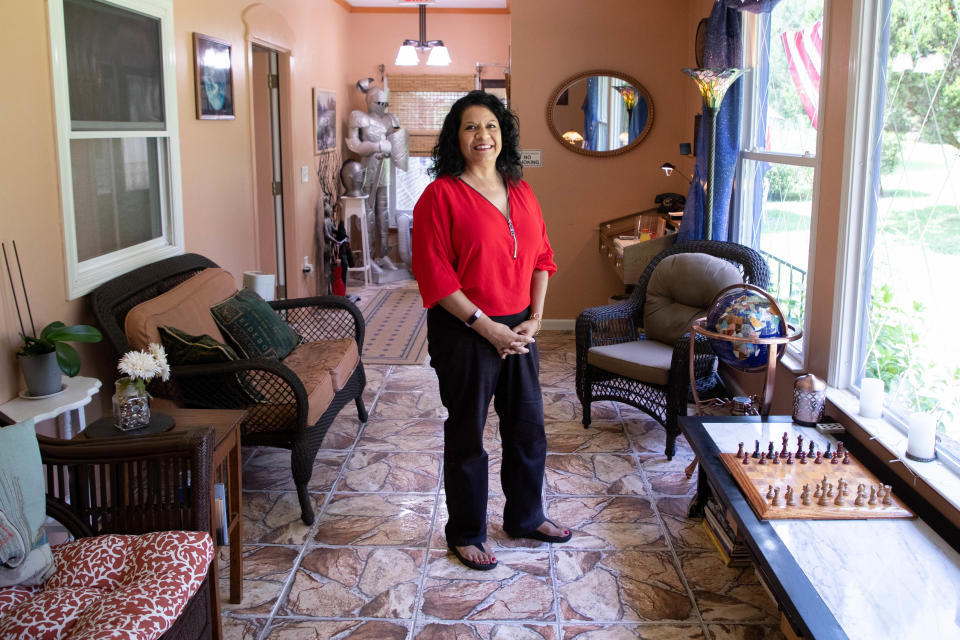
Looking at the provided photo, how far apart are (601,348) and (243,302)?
1.71 m

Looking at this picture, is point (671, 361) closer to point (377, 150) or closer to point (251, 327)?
point (251, 327)

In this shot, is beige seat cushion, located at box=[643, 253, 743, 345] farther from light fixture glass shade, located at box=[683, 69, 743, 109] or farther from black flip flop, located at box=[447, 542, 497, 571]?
black flip flop, located at box=[447, 542, 497, 571]

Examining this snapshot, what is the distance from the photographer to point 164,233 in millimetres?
4035

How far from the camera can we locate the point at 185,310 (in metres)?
3.41

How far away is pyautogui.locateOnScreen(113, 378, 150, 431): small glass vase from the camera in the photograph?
94.5 inches

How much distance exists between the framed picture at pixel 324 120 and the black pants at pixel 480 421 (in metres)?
4.86

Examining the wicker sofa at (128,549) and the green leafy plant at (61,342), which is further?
the green leafy plant at (61,342)

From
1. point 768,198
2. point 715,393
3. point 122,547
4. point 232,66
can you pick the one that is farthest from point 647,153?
point 122,547

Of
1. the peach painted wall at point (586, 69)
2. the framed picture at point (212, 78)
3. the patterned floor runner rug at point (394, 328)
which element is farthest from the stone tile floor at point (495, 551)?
the peach painted wall at point (586, 69)

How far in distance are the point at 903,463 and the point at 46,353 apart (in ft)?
8.87

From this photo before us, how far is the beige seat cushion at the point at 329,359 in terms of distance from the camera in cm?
367

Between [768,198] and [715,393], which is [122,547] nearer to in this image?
[715,393]

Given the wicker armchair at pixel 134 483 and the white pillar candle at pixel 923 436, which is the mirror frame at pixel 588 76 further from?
the wicker armchair at pixel 134 483

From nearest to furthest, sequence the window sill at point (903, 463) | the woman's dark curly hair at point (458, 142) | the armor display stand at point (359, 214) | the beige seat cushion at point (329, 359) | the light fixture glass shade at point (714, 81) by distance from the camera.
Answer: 1. the window sill at point (903, 463)
2. the woman's dark curly hair at point (458, 142)
3. the beige seat cushion at point (329, 359)
4. the light fixture glass shade at point (714, 81)
5. the armor display stand at point (359, 214)
